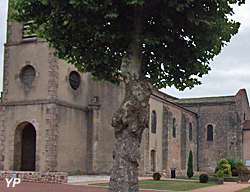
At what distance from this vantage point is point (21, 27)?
84.3 ft

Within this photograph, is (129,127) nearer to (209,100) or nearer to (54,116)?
(54,116)

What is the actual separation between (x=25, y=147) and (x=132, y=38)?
55.0 ft

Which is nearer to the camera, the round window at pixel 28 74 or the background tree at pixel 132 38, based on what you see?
the background tree at pixel 132 38

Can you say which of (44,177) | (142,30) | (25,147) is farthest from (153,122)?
(142,30)

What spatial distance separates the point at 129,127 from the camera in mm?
11734

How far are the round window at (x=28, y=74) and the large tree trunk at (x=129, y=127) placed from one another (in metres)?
14.1

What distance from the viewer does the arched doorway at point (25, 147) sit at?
80.2ft

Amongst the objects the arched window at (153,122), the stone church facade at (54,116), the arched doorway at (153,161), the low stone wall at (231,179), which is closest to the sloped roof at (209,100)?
the stone church facade at (54,116)

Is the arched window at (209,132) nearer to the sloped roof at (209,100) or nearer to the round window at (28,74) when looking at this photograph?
the sloped roof at (209,100)

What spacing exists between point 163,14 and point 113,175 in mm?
5576

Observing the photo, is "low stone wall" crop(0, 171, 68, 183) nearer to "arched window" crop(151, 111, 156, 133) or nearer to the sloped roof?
"arched window" crop(151, 111, 156, 133)

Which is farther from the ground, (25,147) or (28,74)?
(28,74)

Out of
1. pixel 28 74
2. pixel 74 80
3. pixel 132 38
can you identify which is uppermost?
pixel 28 74

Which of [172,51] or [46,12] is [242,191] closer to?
[172,51]
